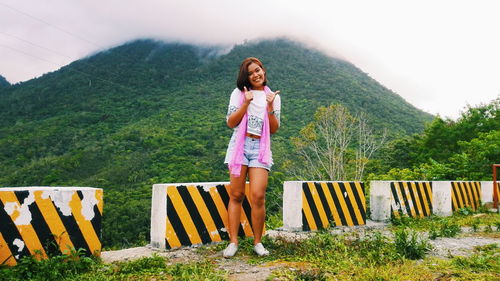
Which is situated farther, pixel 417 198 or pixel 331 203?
pixel 417 198

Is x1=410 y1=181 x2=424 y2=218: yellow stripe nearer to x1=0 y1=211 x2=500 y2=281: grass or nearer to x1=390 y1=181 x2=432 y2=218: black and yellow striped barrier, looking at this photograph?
x1=390 y1=181 x2=432 y2=218: black and yellow striped barrier

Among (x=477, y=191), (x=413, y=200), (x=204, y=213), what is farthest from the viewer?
(x=477, y=191)

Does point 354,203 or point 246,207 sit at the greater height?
point 246,207

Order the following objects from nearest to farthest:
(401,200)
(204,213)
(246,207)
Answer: (204,213)
(246,207)
(401,200)

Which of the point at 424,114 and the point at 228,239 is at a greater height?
the point at 424,114

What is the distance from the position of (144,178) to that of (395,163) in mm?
21833

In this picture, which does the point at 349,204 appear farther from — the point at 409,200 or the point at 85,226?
the point at 85,226

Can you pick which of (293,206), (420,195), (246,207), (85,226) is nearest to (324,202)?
(293,206)

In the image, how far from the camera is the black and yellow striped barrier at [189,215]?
3.93 metres

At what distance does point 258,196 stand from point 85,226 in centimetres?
159

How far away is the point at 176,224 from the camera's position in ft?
13.0

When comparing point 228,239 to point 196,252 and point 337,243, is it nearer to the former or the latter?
point 196,252

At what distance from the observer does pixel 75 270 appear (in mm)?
3033

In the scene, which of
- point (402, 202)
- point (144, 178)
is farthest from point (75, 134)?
point (402, 202)
